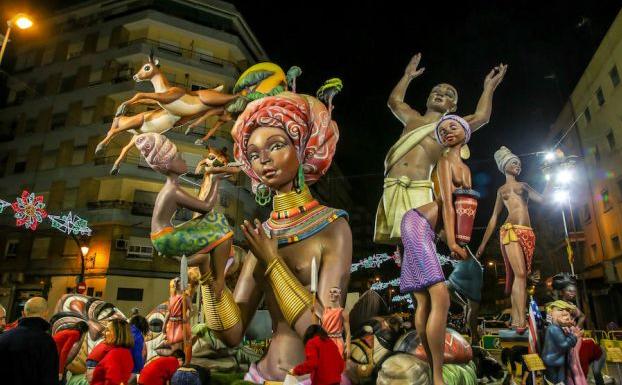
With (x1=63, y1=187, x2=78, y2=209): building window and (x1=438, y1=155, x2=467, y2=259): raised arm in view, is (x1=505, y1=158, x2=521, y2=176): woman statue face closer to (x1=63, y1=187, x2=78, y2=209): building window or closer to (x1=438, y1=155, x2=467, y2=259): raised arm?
(x1=438, y1=155, x2=467, y2=259): raised arm

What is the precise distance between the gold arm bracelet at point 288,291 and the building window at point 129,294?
1805cm

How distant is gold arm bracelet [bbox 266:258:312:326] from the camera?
8.46 feet

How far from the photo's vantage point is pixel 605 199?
63.1ft

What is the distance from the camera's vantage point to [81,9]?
23.3 metres

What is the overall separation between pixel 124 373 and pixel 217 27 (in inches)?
874

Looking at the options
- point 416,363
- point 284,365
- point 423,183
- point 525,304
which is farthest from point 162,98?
point 525,304

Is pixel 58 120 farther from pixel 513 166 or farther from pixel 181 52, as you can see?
pixel 513 166

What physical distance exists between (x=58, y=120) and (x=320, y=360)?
79.8 feet

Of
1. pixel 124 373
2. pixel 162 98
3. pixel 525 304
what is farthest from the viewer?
pixel 162 98

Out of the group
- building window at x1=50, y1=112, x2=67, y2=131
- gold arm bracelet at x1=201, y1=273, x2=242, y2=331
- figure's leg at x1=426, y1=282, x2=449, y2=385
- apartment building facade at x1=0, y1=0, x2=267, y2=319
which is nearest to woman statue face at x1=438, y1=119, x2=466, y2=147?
figure's leg at x1=426, y1=282, x2=449, y2=385

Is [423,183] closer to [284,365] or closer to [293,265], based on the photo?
[293,265]

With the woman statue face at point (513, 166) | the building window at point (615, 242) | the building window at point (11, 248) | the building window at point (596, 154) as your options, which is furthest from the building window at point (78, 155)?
the building window at point (615, 242)

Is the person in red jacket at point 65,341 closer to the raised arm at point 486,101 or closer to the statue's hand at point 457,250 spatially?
the statue's hand at point 457,250

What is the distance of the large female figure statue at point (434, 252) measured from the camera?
9.01ft
